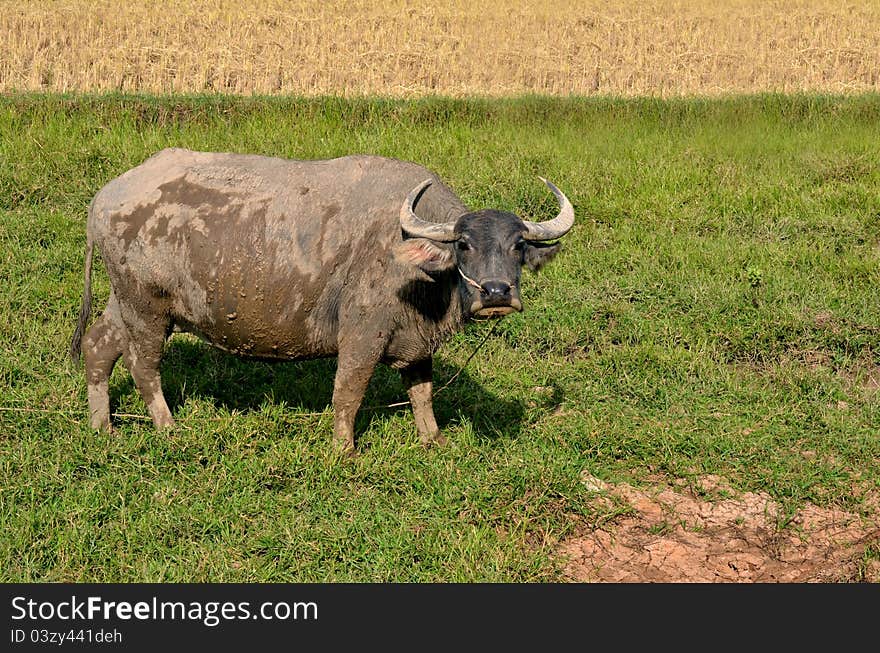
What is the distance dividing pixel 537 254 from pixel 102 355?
249cm

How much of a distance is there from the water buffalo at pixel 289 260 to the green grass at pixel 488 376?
0.58 meters

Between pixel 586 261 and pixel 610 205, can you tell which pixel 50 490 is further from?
pixel 610 205

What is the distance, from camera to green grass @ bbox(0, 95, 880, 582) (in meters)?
4.64

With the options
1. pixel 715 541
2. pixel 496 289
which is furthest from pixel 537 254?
pixel 715 541

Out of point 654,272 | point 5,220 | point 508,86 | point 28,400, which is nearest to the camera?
point 28,400

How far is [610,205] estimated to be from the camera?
28.2 ft

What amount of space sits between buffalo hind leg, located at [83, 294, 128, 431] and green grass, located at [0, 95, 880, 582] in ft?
0.41

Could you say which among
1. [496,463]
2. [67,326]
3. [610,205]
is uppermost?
[610,205]

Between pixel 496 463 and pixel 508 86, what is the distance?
29.4ft

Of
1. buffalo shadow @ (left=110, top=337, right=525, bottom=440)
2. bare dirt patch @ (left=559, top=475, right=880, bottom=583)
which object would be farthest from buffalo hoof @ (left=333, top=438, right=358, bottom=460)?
bare dirt patch @ (left=559, top=475, right=880, bottom=583)

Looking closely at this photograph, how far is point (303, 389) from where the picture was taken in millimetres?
6145

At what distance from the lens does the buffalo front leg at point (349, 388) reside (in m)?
5.16

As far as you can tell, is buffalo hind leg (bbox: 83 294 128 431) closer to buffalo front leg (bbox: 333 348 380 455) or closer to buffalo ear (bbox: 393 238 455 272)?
buffalo front leg (bbox: 333 348 380 455)

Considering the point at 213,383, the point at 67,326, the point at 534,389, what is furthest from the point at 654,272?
the point at 67,326
